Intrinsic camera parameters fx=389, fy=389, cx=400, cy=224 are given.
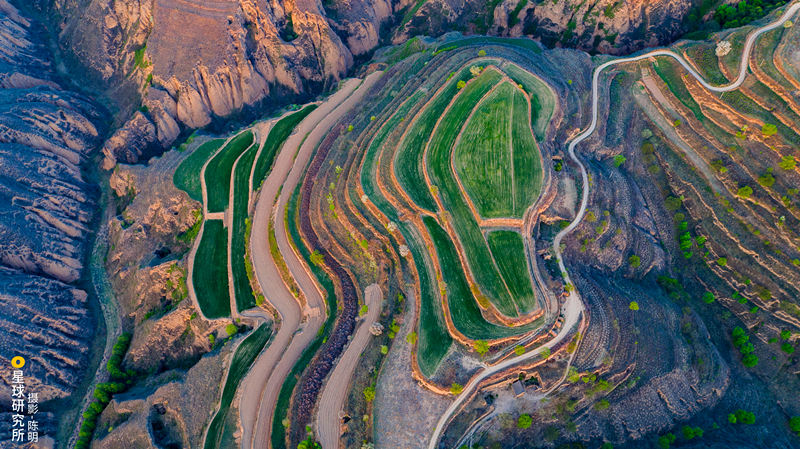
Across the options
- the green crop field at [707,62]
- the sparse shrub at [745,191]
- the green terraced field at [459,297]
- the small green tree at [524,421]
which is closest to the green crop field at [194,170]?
the green terraced field at [459,297]

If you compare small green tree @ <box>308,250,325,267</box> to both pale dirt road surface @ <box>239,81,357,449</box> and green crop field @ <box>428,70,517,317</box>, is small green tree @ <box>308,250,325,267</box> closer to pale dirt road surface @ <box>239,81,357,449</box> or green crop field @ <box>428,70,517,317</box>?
pale dirt road surface @ <box>239,81,357,449</box>

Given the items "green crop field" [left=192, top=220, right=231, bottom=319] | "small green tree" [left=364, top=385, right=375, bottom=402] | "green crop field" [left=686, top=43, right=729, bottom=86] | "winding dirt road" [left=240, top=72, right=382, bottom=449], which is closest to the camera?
"small green tree" [left=364, top=385, right=375, bottom=402]

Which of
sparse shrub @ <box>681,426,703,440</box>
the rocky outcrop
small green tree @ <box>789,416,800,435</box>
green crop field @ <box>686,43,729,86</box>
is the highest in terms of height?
the rocky outcrop

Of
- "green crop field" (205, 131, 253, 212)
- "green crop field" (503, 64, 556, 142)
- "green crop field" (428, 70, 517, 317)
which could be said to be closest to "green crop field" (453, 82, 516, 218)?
"green crop field" (428, 70, 517, 317)

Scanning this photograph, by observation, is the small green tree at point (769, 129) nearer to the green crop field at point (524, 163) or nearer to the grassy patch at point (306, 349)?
the green crop field at point (524, 163)

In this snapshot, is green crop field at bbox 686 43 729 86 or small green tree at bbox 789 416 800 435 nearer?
small green tree at bbox 789 416 800 435

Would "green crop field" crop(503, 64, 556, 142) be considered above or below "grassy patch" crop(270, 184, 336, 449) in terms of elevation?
above

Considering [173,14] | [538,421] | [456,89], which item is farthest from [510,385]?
[173,14]
